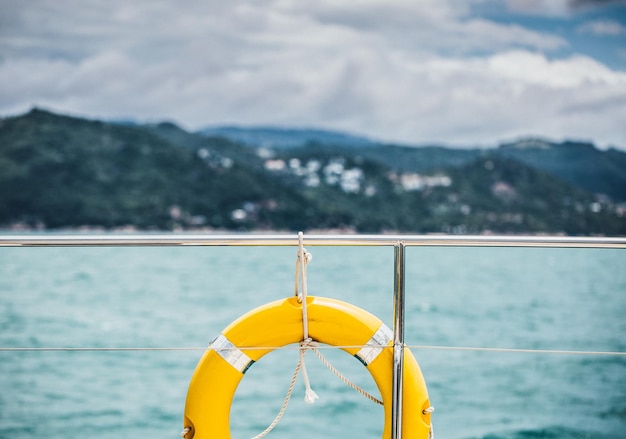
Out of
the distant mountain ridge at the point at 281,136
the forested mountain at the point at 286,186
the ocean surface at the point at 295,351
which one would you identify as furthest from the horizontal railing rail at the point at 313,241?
the distant mountain ridge at the point at 281,136

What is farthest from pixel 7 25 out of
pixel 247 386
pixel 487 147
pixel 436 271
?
pixel 247 386

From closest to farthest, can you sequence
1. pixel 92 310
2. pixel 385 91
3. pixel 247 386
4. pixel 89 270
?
pixel 247 386
pixel 92 310
pixel 89 270
pixel 385 91

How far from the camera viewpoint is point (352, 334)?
1876 millimetres

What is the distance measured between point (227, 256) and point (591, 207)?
1998 centimetres

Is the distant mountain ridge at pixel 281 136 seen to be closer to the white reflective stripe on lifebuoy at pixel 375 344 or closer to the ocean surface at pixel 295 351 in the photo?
the ocean surface at pixel 295 351

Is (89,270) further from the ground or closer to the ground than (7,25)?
closer to the ground

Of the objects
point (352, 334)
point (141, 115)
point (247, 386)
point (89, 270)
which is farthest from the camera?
point (141, 115)

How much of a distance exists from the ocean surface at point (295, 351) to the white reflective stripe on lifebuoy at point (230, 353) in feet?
18.0

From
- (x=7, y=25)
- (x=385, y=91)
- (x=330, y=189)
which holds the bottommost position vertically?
(x=330, y=189)

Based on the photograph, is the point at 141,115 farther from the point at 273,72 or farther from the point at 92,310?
the point at 92,310

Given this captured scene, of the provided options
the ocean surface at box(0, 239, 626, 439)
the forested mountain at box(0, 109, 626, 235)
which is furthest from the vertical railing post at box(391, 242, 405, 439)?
the forested mountain at box(0, 109, 626, 235)

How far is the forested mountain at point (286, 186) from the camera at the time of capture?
132 feet

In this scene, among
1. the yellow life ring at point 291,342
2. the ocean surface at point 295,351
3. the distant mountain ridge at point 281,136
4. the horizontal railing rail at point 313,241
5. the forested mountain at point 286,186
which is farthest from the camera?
the distant mountain ridge at point 281,136

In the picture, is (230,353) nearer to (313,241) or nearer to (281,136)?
(313,241)
